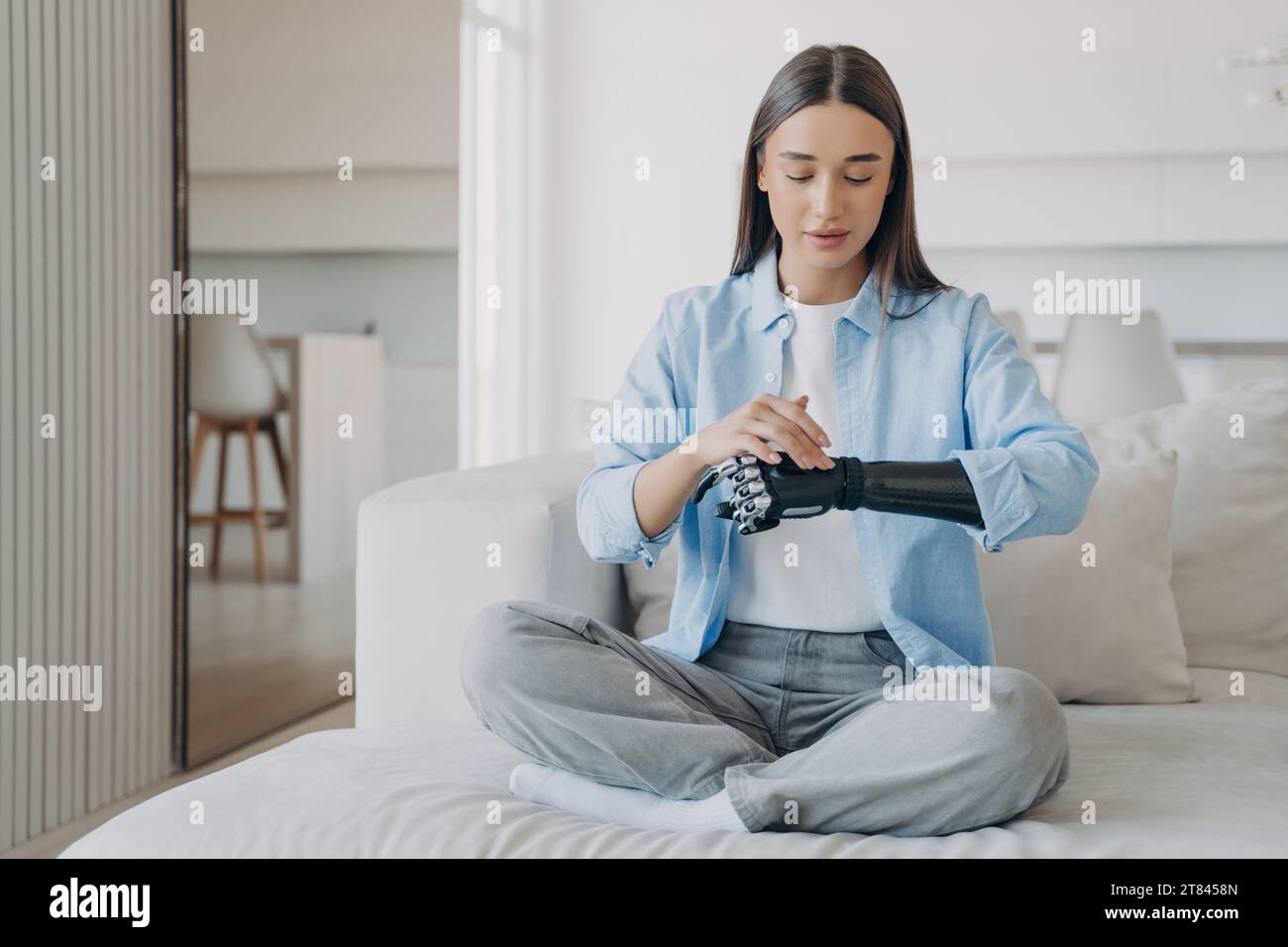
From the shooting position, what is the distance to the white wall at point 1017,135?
418 cm

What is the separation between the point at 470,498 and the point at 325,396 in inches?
59.8

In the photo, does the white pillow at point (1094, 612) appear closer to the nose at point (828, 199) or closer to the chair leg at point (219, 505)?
the nose at point (828, 199)

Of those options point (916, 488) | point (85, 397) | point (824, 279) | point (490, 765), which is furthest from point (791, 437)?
point (85, 397)

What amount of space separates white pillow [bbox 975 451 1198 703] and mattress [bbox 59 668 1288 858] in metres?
0.22

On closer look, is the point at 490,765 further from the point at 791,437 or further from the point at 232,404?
the point at 232,404

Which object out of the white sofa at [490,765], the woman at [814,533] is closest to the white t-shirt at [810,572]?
the woman at [814,533]

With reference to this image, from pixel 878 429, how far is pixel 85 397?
148 centimetres

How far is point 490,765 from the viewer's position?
55.7 inches

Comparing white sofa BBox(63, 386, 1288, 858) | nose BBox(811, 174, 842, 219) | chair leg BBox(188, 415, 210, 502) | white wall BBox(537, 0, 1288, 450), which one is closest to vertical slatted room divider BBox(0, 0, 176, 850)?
chair leg BBox(188, 415, 210, 502)

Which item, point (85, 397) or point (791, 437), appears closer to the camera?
point (791, 437)

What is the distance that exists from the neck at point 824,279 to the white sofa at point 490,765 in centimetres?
41

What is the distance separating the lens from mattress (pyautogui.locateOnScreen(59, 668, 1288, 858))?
1.15 m

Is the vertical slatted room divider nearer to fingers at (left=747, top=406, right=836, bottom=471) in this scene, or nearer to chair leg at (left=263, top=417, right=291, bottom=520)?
chair leg at (left=263, top=417, right=291, bottom=520)

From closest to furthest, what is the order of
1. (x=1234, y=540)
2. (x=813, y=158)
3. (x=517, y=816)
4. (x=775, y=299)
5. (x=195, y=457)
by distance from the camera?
(x=517, y=816) < (x=813, y=158) < (x=775, y=299) < (x=1234, y=540) < (x=195, y=457)
